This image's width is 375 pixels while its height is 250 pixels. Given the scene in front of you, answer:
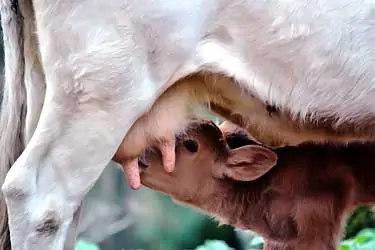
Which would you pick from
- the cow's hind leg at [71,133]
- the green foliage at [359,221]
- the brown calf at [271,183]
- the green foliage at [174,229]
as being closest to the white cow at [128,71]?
the cow's hind leg at [71,133]

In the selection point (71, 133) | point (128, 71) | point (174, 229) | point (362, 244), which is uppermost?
point (128, 71)

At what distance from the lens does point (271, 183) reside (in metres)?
4.38

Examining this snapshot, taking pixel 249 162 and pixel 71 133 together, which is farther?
pixel 249 162

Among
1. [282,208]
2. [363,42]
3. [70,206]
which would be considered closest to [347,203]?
[282,208]

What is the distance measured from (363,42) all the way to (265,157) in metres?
0.93

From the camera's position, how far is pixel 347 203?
4.30 meters

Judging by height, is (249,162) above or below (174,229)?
above

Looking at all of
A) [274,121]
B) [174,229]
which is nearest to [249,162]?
[274,121]

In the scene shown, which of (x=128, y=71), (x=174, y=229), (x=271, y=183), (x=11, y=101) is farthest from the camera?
(x=174, y=229)

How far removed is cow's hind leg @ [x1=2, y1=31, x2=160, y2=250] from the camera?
313 centimetres

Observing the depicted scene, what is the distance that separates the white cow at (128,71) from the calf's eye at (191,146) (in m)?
0.77

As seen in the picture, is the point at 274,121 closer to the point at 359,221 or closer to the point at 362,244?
the point at 362,244

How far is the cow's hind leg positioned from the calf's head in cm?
89

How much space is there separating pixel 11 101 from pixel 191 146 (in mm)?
970
